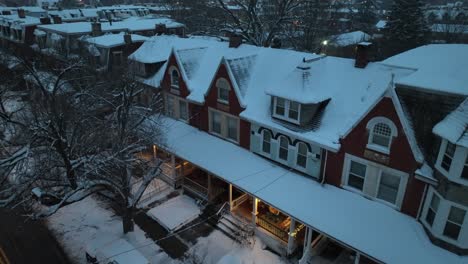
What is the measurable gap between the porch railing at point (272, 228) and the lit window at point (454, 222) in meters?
7.80

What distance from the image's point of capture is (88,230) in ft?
68.0

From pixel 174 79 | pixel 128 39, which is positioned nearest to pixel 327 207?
pixel 174 79

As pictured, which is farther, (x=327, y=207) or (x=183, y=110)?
(x=183, y=110)

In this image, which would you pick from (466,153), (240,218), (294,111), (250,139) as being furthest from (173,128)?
(466,153)

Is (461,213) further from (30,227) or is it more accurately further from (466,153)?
(30,227)

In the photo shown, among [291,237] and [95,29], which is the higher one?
[95,29]

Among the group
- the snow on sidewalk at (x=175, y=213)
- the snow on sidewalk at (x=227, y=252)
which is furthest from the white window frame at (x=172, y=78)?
the snow on sidewalk at (x=227, y=252)

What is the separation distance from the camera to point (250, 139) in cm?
2123

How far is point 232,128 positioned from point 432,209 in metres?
12.8

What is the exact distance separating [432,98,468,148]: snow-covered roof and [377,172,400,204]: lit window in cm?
330

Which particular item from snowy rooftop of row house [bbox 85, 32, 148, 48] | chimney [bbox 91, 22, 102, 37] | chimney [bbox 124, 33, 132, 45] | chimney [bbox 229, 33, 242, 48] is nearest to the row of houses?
chimney [bbox 229, 33, 242, 48]

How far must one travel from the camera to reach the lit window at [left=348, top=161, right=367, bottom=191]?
1664 centimetres

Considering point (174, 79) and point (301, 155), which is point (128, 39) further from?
point (301, 155)

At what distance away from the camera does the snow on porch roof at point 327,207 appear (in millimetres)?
13742
